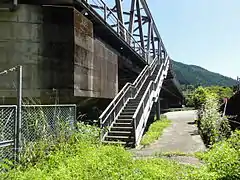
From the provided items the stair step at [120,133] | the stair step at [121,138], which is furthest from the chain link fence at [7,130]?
the stair step at [120,133]

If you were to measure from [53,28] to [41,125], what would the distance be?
4.34m

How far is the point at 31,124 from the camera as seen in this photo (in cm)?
600

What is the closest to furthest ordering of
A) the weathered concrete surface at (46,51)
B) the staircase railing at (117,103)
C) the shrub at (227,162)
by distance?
the shrub at (227,162) → the weathered concrete surface at (46,51) → the staircase railing at (117,103)

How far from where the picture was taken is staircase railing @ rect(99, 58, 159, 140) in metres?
10.9

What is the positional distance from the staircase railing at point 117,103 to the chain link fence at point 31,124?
328cm

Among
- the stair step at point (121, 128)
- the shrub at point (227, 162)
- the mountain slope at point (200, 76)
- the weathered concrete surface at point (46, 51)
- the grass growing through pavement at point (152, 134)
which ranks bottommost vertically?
the grass growing through pavement at point (152, 134)

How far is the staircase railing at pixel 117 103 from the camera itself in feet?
35.9

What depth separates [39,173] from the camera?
4465mm

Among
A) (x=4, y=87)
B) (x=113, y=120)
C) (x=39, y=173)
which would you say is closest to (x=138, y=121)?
(x=113, y=120)

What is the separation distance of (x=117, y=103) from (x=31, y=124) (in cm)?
724

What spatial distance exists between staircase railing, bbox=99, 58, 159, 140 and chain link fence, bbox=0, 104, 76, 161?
10.8ft

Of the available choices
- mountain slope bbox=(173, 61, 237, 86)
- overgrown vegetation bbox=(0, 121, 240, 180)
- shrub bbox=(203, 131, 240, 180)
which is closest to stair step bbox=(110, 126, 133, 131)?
overgrown vegetation bbox=(0, 121, 240, 180)

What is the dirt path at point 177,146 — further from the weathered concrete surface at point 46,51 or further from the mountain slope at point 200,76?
the mountain slope at point 200,76

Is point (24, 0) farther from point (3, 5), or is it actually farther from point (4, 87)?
point (4, 87)
